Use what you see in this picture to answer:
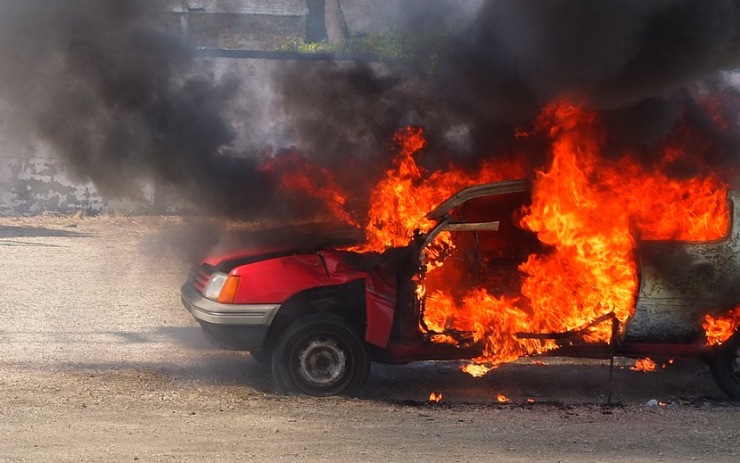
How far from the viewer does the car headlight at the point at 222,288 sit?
719 centimetres

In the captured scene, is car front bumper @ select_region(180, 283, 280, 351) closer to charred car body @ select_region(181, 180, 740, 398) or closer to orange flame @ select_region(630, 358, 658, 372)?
charred car body @ select_region(181, 180, 740, 398)

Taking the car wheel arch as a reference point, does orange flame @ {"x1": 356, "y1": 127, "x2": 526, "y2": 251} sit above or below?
above

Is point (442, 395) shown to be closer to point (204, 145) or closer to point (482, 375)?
point (482, 375)

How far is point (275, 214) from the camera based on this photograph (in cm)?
945

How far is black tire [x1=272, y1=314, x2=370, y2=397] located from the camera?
7.16 m

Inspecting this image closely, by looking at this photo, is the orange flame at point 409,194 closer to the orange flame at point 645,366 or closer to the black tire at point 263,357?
the black tire at point 263,357

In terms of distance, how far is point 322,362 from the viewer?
7211 mm

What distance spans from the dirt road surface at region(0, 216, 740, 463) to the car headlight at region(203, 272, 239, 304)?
0.72 meters

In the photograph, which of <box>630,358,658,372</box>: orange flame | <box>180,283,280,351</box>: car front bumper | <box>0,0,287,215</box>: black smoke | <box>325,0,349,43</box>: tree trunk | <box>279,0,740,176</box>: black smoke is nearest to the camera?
<box>180,283,280,351</box>: car front bumper

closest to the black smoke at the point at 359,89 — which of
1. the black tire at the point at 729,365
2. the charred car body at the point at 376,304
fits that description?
the charred car body at the point at 376,304

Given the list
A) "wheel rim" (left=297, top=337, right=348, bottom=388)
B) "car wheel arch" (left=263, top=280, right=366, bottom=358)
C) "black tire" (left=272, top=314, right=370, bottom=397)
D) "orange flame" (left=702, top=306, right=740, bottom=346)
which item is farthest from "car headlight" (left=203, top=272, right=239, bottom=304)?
"orange flame" (left=702, top=306, right=740, bottom=346)

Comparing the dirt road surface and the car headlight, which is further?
the car headlight

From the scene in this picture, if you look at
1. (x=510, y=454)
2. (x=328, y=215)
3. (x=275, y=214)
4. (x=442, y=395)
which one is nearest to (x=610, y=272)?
(x=442, y=395)

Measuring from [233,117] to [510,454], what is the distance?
634 cm
